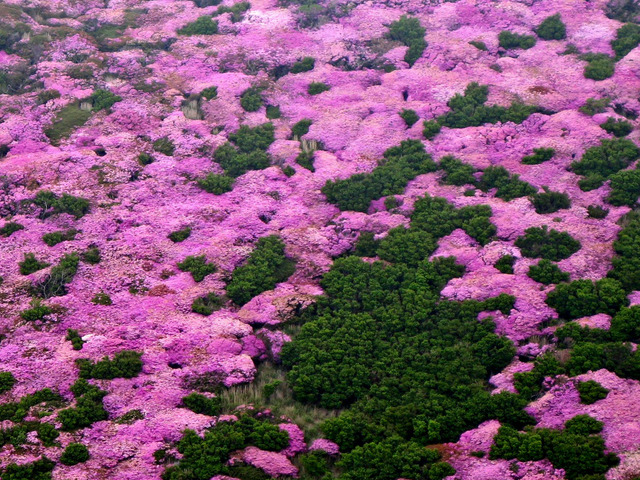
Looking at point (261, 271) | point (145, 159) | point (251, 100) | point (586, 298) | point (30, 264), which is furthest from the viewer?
point (251, 100)

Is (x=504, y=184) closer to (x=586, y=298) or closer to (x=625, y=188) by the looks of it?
(x=625, y=188)

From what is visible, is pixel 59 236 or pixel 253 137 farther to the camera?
pixel 253 137

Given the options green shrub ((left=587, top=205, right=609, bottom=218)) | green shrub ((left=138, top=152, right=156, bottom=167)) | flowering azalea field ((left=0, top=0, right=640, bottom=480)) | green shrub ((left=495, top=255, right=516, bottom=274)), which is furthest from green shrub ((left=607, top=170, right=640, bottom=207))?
green shrub ((left=138, top=152, right=156, bottom=167))

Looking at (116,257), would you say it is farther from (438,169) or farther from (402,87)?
(402,87)

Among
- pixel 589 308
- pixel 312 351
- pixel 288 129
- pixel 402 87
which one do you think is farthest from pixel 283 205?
pixel 589 308

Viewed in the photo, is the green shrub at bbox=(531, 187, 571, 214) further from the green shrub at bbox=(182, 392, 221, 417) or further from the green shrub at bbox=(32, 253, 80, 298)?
the green shrub at bbox=(32, 253, 80, 298)

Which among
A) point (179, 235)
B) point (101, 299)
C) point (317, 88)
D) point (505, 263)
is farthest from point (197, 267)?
point (317, 88)

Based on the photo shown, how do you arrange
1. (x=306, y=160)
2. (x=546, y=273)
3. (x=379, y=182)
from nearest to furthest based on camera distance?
(x=546, y=273), (x=379, y=182), (x=306, y=160)
